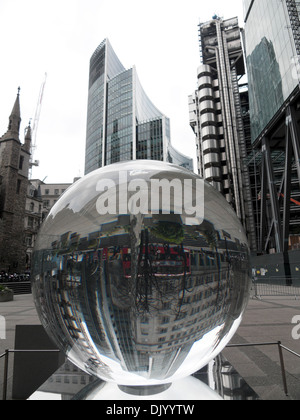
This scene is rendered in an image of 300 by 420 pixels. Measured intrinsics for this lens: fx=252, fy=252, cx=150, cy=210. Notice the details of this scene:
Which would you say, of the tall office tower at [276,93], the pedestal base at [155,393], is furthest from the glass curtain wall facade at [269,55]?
the pedestal base at [155,393]

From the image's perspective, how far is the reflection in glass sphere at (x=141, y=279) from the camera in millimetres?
1564

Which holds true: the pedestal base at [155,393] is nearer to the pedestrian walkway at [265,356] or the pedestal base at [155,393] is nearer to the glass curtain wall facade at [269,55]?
the pedestrian walkway at [265,356]

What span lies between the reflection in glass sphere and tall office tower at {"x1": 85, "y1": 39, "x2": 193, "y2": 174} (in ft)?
240

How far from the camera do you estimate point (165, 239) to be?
1.63m

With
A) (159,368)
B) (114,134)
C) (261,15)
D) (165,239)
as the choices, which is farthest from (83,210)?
(114,134)

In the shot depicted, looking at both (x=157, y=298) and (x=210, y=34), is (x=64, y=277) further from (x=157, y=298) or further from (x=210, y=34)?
(x=210, y=34)

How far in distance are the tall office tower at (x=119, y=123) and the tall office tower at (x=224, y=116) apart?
2765 cm

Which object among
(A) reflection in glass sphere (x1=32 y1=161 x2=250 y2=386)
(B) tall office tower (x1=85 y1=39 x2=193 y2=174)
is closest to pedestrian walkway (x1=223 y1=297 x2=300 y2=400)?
(A) reflection in glass sphere (x1=32 y1=161 x2=250 y2=386)

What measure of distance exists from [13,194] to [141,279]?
44.4 metres

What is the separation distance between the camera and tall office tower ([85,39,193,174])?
77.2 meters

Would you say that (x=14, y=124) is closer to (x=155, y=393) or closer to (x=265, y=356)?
(x=265, y=356)

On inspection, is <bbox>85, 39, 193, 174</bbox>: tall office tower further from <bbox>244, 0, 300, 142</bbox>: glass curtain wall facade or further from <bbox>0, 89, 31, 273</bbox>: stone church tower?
<bbox>244, 0, 300, 142</bbox>: glass curtain wall facade

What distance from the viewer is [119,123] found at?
3137 inches

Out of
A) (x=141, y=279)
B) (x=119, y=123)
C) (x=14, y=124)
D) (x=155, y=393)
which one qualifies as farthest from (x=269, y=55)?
(x=119, y=123)
